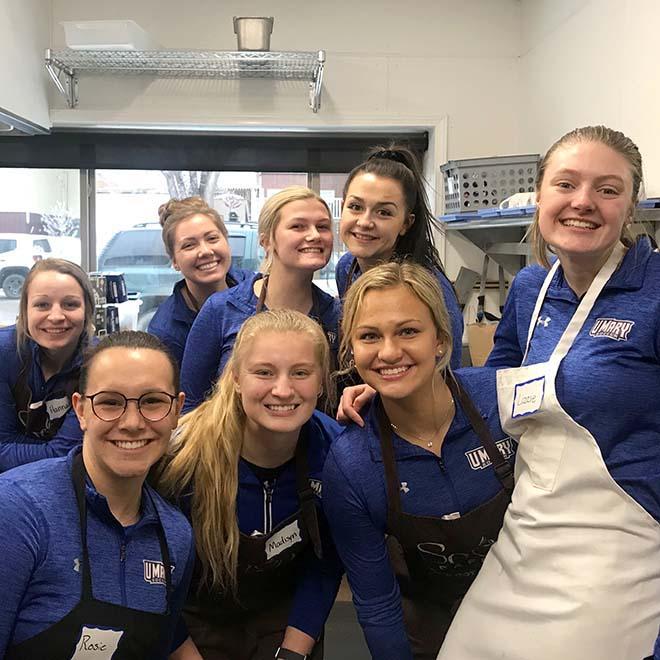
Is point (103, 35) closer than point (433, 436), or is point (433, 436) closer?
point (433, 436)

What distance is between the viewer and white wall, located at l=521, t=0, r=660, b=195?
2107 mm

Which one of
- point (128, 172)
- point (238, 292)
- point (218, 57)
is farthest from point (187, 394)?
point (128, 172)

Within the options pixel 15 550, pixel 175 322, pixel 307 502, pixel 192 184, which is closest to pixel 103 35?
pixel 192 184

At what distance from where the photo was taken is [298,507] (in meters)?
1.48

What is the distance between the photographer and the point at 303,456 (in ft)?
4.88

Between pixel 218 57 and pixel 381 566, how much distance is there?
7.46 ft

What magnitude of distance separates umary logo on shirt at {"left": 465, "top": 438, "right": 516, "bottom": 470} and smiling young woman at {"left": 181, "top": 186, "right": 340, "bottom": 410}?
21.3 inches

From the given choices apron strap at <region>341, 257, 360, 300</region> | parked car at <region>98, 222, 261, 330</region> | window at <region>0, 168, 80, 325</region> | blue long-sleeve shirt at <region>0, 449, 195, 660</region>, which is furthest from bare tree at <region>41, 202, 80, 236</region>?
blue long-sleeve shirt at <region>0, 449, 195, 660</region>

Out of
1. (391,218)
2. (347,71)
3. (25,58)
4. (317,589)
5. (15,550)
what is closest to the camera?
(15,550)

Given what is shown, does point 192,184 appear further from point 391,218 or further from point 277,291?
point 391,218

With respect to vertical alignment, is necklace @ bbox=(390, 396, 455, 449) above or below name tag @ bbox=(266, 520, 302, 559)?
above

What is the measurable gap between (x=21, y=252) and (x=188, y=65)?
1309mm

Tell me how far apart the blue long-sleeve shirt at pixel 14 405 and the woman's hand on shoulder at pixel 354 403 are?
75 cm

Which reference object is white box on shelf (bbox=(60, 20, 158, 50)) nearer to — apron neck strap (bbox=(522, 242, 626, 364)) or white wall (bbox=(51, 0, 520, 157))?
white wall (bbox=(51, 0, 520, 157))
